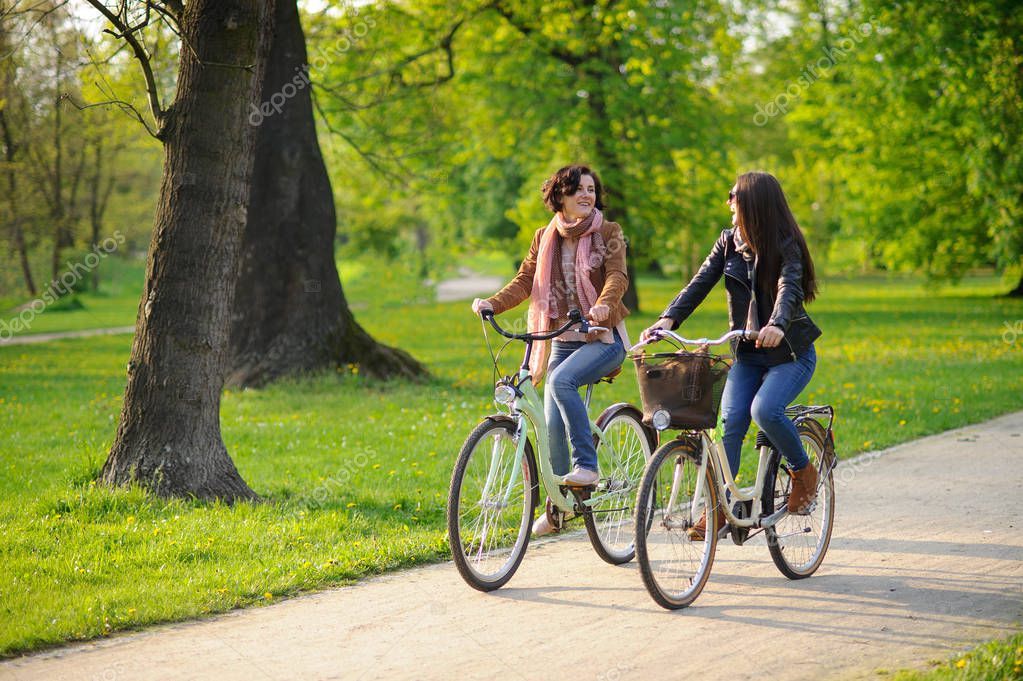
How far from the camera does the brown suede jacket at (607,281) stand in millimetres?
5531

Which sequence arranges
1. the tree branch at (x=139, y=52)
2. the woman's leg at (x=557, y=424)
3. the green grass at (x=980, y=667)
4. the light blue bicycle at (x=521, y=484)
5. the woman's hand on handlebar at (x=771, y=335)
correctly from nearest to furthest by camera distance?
the green grass at (x=980, y=667) → the woman's hand on handlebar at (x=771, y=335) → the light blue bicycle at (x=521, y=484) → the woman's leg at (x=557, y=424) → the tree branch at (x=139, y=52)

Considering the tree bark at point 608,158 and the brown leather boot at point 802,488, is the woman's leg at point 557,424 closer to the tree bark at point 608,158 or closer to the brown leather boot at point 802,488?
the brown leather boot at point 802,488

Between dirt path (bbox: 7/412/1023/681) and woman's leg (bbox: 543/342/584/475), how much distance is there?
0.59 m

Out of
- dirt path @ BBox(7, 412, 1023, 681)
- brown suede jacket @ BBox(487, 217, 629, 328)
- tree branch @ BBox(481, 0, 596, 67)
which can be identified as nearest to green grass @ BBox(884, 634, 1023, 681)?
dirt path @ BBox(7, 412, 1023, 681)

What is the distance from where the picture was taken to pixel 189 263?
7121 millimetres

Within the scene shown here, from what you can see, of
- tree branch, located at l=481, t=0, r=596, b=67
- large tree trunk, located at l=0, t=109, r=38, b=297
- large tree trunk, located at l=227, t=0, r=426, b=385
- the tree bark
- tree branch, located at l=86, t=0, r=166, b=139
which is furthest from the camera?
the tree bark

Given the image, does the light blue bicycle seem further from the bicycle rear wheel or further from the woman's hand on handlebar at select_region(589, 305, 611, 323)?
the bicycle rear wheel

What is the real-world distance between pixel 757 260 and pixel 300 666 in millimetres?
2798

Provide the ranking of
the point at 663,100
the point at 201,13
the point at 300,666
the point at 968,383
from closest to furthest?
the point at 300,666
the point at 201,13
the point at 968,383
the point at 663,100

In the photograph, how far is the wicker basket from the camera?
16.3 ft

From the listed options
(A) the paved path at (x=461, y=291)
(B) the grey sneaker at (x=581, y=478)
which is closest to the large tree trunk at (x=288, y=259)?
(B) the grey sneaker at (x=581, y=478)

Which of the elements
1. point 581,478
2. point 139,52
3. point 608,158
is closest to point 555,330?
point 581,478

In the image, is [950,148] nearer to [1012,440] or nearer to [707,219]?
[707,219]

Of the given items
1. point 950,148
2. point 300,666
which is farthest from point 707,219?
point 300,666
